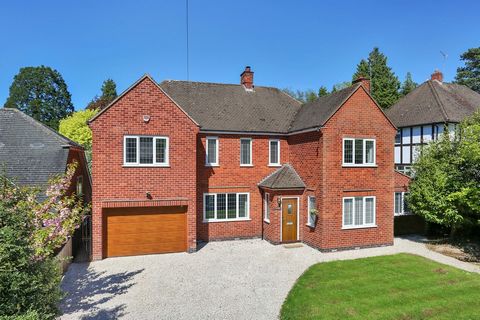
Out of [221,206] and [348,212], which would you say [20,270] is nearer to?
[221,206]

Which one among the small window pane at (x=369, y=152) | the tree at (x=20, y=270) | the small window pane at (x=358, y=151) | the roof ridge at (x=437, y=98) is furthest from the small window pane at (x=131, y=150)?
the roof ridge at (x=437, y=98)

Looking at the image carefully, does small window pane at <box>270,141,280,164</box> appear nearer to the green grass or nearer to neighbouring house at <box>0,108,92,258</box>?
the green grass

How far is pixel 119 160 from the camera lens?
1461 cm

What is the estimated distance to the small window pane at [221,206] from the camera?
17797 millimetres

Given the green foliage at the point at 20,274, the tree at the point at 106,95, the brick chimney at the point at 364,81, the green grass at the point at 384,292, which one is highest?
the tree at the point at 106,95

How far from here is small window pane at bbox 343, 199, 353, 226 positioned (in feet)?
53.2

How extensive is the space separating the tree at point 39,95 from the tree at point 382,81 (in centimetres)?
5721

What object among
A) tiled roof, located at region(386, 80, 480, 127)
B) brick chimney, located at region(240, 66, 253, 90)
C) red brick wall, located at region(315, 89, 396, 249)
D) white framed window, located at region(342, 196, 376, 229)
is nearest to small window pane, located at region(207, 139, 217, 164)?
red brick wall, located at region(315, 89, 396, 249)

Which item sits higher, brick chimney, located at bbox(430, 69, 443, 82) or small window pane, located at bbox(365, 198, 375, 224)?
brick chimney, located at bbox(430, 69, 443, 82)

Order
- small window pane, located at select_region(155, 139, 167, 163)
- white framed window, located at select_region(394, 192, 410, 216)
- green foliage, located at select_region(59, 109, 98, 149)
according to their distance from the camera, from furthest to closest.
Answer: green foliage, located at select_region(59, 109, 98, 149), white framed window, located at select_region(394, 192, 410, 216), small window pane, located at select_region(155, 139, 167, 163)

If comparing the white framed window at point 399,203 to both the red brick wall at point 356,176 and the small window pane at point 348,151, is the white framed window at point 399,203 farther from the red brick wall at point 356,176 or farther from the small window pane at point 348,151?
the small window pane at point 348,151

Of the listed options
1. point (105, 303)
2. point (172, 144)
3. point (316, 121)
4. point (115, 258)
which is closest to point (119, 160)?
point (172, 144)

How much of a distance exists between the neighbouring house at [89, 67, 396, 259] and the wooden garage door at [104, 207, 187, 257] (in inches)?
1.9

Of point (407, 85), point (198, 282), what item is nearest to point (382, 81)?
point (407, 85)
